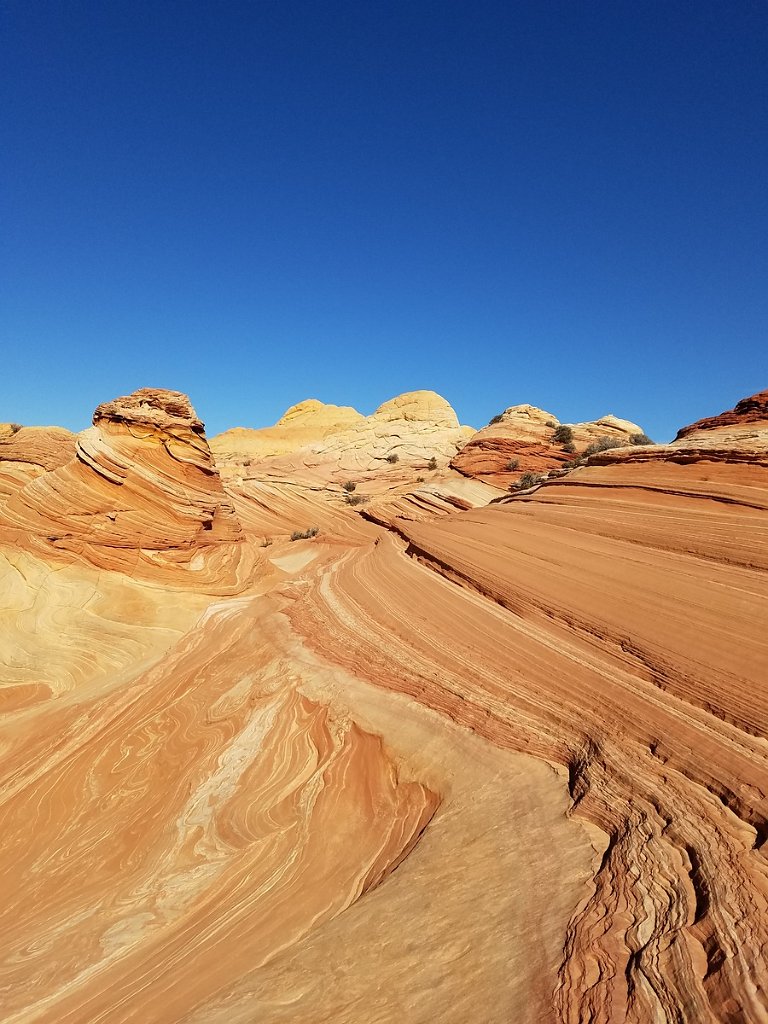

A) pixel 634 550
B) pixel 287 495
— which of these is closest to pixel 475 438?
pixel 287 495

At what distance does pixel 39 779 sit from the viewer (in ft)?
19.7

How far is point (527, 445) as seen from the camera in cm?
2767

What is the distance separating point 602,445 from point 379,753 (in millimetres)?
23078

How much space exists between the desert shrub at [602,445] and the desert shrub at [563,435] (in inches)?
43.8

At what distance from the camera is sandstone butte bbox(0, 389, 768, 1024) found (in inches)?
114

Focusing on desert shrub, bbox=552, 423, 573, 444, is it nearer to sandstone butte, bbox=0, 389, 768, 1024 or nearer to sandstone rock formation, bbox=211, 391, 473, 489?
sandstone rock formation, bbox=211, 391, 473, 489

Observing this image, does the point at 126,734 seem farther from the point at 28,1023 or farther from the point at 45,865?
the point at 28,1023

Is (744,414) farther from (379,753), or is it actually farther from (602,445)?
(379,753)

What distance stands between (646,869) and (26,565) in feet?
34.1

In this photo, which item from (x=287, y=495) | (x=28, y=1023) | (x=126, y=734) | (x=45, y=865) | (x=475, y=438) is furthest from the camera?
(x=475, y=438)

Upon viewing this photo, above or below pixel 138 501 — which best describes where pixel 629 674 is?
below

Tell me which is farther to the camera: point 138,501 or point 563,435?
point 563,435

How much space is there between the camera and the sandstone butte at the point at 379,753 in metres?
2.91

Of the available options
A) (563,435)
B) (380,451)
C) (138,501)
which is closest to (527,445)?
(563,435)
